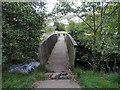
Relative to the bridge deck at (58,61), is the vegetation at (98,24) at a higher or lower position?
higher

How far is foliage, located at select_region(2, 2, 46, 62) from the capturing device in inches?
104

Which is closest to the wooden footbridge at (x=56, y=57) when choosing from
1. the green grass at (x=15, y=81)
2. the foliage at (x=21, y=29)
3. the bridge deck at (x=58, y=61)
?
the bridge deck at (x=58, y=61)

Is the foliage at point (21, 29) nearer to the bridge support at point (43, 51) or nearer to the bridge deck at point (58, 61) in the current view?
the bridge support at point (43, 51)

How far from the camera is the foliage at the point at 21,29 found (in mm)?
2629

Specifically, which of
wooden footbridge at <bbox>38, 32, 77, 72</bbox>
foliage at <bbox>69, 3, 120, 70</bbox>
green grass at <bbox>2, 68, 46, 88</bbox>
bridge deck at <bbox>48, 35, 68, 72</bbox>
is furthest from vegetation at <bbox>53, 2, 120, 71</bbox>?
green grass at <bbox>2, 68, 46, 88</bbox>

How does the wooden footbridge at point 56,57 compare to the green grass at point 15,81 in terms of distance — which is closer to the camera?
the green grass at point 15,81

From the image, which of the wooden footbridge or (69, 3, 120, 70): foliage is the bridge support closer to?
the wooden footbridge

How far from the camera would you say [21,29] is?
2.95 meters

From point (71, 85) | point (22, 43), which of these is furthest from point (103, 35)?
point (22, 43)

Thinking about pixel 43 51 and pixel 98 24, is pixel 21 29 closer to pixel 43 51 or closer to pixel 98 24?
pixel 43 51

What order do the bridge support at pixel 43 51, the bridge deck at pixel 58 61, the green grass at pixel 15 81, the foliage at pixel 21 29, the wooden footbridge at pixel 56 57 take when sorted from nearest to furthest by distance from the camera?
the green grass at pixel 15 81 < the foliage at pixel 21 29 < the bridge support at pixel 43 51 < the wooden footbridge at pixel 56 57 < the bridge deck at pixel 58 61

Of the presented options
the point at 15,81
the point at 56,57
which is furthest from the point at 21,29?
the point at 56,57

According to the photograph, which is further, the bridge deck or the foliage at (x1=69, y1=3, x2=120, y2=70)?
Answer: the bridge deck

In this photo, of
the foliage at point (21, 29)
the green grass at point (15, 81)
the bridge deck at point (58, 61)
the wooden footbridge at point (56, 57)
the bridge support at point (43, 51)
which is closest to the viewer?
the green grass at point (15, 81)
